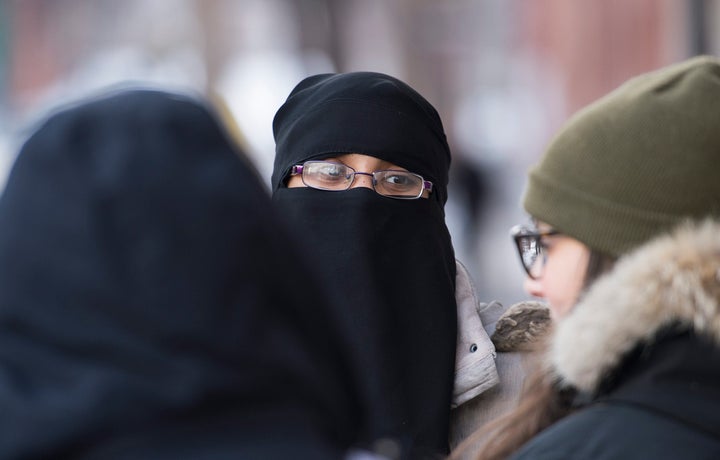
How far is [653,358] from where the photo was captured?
6.77 ft

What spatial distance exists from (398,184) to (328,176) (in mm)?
187

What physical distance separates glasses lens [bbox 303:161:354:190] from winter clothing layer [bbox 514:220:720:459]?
1204mm

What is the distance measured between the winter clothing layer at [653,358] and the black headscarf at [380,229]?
930 millimetres

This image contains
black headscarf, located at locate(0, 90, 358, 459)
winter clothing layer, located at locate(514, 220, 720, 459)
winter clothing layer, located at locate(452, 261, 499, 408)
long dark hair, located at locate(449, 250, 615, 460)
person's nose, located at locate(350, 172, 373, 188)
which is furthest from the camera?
person's nose, located at locate(350, 172, 373, 188)

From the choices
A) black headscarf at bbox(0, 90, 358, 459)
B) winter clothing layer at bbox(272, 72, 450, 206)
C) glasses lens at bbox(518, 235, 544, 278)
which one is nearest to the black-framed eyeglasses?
glasses lens at bbox(518, 235, 544, 278)

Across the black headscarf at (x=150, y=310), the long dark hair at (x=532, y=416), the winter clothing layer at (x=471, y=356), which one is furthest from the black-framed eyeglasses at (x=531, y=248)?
the black headscarf at (x=150, y=310)

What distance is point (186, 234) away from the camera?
1.34m

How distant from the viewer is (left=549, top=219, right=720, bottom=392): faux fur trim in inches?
80.0

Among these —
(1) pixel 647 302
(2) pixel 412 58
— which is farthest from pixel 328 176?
(2) pixel 412 58

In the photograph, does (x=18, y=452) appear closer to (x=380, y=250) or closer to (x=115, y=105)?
(x=115, y=105)

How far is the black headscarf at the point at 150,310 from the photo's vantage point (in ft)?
4.28

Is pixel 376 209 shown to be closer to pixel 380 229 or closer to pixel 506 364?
pixel 380 229

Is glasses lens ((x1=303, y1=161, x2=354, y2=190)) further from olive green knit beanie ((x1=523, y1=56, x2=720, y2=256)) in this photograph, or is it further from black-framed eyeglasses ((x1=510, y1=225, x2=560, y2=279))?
olive green knit beanie ((x1=523, y1=56, x2=720, y2=256))

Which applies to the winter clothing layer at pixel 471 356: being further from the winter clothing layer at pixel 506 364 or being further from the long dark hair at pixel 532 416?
the long dark hair at pixel 532 416
